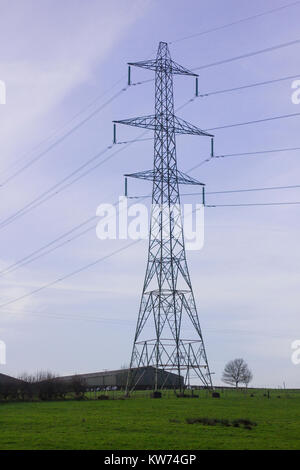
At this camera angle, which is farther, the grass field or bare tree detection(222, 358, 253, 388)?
bare tree detection(222, 358, 253, 388)

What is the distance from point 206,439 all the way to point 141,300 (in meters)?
35.4

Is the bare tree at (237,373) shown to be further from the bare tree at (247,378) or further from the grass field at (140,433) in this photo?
the grass field at (140,433)

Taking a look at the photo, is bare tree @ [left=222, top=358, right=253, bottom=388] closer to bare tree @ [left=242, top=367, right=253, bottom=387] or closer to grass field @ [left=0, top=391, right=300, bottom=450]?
bare tree @ [left=242, top=367, right=253, bottom=387]

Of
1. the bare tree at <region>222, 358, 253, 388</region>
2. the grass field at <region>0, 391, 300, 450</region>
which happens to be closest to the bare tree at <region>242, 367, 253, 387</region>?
the bare tree at <region>222, 358, 253, 388</region>

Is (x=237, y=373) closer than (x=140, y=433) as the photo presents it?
No

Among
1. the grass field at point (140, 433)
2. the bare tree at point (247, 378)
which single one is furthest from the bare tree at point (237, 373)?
the grass field at point (140, 433)

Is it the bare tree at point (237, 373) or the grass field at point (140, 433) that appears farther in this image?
the bare tree at point (237, 373)

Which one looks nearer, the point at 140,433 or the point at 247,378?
the point at 140,433

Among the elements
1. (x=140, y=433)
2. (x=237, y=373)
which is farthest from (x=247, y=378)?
(x=140, y=433)

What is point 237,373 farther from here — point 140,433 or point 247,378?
point 140,433

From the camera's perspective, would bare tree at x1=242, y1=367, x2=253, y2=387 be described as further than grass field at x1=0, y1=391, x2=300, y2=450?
Yes
